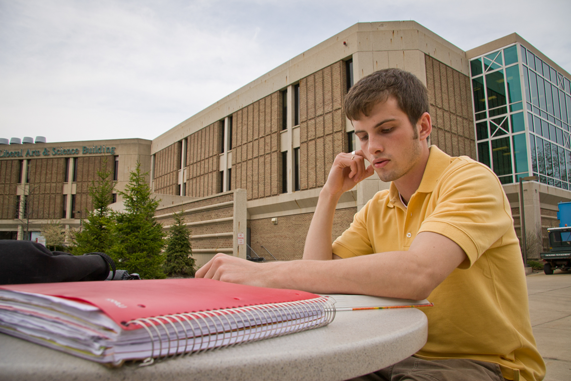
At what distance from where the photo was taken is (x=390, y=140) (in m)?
1.40

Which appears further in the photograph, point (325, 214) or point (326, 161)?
point (326, 161)

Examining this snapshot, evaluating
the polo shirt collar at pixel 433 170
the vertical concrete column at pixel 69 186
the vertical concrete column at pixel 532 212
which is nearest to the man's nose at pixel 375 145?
the polo shirt collar at pixel 433 170

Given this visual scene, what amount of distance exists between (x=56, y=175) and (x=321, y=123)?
3031 cm

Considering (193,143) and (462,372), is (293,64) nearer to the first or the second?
(193,143)

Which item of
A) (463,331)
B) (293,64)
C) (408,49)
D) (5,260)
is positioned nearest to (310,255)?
(463,331)

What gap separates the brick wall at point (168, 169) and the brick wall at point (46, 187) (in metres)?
10.6

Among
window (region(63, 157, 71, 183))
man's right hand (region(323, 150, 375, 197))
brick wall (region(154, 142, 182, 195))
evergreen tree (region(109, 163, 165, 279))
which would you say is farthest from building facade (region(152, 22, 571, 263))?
window (region(63, 157, 71, 183))

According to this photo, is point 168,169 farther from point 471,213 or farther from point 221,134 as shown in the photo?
point 471,213

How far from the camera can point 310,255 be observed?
5.61ft

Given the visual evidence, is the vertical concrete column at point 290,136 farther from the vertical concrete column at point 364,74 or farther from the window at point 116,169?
the window at point 116,169

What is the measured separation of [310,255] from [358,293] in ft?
2.52

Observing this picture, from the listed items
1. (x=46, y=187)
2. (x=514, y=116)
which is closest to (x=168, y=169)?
(x=46, y=187)

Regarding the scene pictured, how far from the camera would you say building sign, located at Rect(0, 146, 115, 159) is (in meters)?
35.9

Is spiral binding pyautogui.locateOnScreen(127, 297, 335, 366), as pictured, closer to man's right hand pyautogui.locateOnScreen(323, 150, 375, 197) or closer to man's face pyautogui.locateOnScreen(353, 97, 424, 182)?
man's face pyautogui.locateOnScreen(353, 97, 424, 182)
